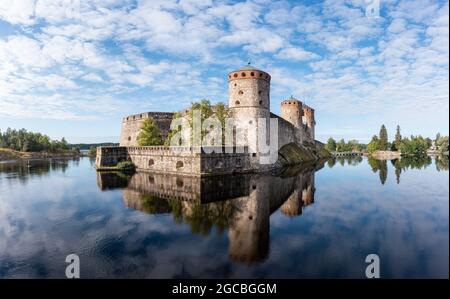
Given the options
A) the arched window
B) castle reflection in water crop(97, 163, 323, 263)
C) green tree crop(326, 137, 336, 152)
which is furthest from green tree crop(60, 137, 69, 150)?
green tree crop(326, 137, 336, 152)

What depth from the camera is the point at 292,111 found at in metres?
68.6

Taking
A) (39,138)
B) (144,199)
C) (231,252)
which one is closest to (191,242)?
(231,252)

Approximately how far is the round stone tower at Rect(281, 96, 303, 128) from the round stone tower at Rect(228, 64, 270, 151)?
1319 inches

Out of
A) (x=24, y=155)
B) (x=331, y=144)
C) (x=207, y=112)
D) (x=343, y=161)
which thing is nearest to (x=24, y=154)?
(x=24, y=155)

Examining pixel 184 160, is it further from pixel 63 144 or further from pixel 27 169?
pixel 63 144

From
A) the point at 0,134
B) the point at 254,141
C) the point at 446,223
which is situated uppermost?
the point at 0,134

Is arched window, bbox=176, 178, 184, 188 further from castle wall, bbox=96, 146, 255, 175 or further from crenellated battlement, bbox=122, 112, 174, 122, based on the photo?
crenellated battlement, bbox=122, 112, 174, 122

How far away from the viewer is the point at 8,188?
2584cm

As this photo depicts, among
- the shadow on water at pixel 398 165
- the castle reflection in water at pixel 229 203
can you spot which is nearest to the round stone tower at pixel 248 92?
the castle reflection in water at pixel 229 203

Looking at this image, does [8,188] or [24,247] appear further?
[8,188]

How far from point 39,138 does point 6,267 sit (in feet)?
376

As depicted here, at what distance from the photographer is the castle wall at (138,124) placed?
5225 centimetres

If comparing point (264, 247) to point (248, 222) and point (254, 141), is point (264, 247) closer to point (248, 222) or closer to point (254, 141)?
point (248, 222)

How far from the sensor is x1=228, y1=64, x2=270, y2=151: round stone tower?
36.0 meters
